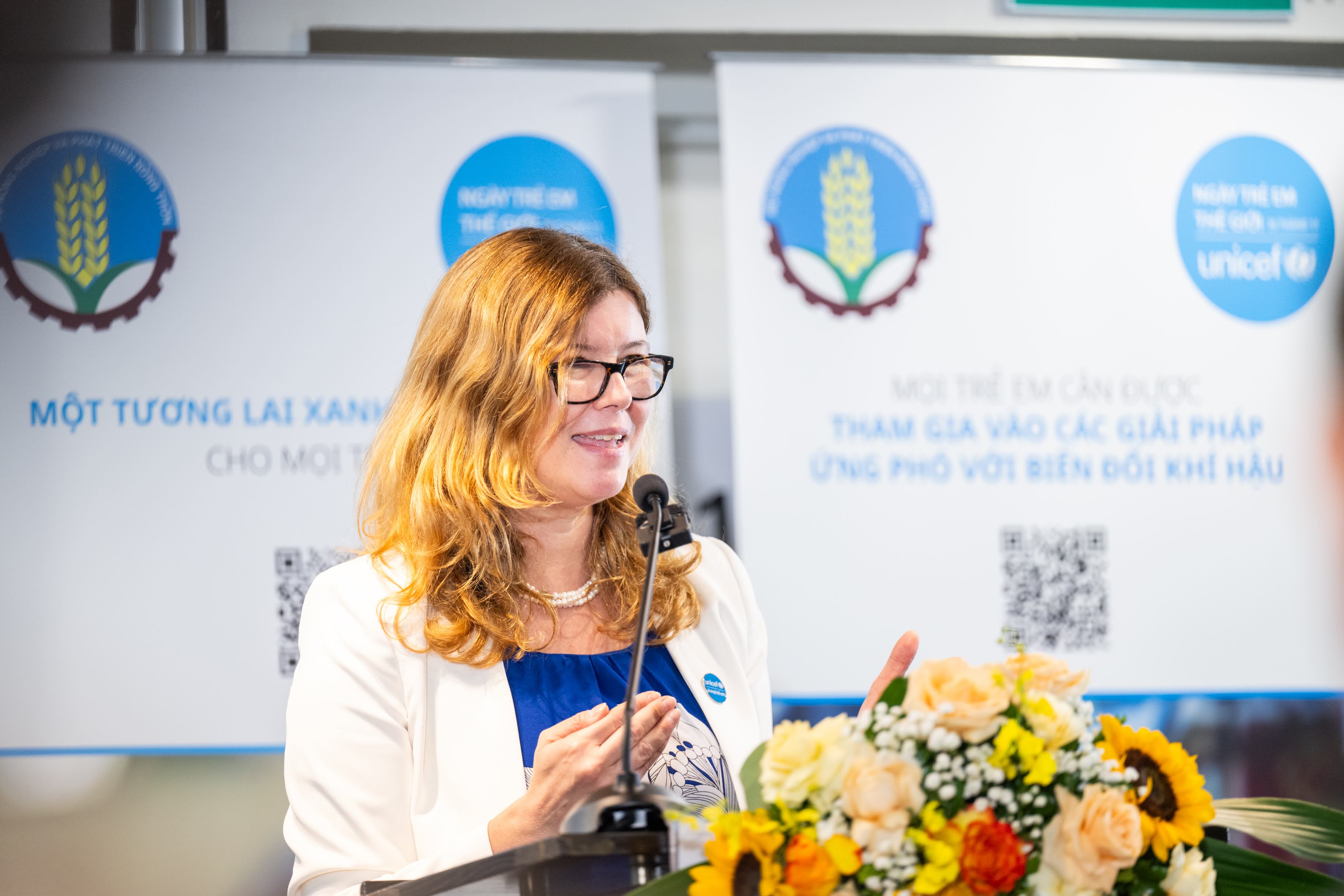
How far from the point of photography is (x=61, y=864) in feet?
10.9

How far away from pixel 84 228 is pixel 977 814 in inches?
120

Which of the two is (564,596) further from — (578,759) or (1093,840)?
(1093,840)

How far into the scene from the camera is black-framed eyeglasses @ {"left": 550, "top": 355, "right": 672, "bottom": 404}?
5.98 feet

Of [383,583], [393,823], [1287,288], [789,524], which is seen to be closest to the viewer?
[393,823]

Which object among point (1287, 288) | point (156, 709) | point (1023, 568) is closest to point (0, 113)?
point (156, 709)

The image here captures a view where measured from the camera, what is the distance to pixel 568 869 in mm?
1058

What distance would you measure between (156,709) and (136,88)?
65.2 inches

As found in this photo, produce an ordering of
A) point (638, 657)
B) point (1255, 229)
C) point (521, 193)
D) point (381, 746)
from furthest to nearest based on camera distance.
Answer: point (1255, 229) → point (521, 193) → point (381, 746) → point (638, 657)

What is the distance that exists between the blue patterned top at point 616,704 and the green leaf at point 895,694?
0.75m

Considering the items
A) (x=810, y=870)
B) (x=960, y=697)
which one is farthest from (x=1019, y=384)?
(x=810, y=870)

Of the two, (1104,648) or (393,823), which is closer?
(393,823)

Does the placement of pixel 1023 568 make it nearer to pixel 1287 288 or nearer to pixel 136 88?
pixel 1287 288

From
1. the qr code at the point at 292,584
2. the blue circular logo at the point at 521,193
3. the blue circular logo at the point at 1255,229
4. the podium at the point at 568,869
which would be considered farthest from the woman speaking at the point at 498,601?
the blue circular logo at the point at 1255,229

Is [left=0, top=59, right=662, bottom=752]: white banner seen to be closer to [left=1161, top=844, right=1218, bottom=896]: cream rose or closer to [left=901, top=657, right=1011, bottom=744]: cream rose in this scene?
[left=901, top=657, right=1011, bottom=744]: cream rose
